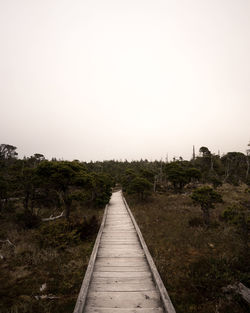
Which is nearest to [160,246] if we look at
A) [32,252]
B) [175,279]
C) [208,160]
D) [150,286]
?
[175,279]

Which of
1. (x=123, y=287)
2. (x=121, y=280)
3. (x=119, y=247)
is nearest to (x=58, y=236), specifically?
(x=119, y=247)

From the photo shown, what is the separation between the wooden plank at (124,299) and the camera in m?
4.03

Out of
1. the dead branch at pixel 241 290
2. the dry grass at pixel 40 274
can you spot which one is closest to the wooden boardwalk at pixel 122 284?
the dry grass at pixel 40 274

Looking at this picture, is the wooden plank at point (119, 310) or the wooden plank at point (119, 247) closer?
the wooden plank at point (119, 310)

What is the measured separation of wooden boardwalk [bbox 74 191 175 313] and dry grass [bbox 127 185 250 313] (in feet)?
1.71

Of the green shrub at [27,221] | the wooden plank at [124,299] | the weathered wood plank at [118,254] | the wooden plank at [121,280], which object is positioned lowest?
the green shrub at [27,221]

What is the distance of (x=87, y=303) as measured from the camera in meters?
4.10

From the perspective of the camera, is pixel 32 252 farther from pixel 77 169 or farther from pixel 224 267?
pixel 224 267

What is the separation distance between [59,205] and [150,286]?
1391 centimetres

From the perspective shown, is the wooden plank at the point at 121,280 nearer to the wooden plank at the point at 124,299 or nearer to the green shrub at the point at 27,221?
the wooden plank at the point at 124,299

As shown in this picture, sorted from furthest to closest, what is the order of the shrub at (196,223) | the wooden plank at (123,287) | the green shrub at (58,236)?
the shrub at (196,223) → the green shrub at (58,236) → the wooden plank at (123,287)

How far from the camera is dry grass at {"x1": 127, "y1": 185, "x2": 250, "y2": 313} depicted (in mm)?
4285

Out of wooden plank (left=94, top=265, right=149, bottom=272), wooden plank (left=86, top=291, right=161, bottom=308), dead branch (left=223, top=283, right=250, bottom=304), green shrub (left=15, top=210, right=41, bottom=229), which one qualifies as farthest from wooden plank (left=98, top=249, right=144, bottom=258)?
green shrub (left=15, top=210, right=41, bottom=229)

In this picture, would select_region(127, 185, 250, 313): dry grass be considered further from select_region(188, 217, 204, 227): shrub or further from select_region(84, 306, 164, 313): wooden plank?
select_region(84, 306, 164, 313): wooden plank
